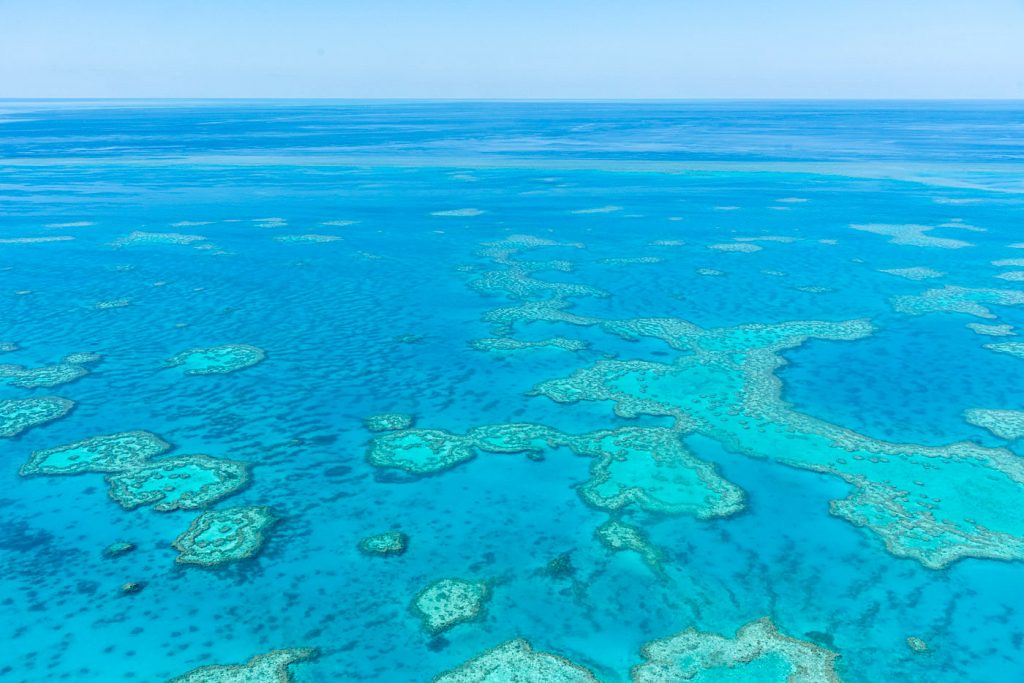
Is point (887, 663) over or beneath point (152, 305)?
beneath

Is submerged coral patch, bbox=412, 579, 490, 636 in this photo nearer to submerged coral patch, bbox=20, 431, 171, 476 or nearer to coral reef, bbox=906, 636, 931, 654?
coral reef, bbox=906, 636, 931, 654

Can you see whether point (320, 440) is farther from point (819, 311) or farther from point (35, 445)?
point (819, 311)

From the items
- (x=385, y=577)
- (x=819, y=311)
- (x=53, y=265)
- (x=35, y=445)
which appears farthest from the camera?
(x=53, y=265)

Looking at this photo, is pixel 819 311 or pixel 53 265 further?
pixel 53 265

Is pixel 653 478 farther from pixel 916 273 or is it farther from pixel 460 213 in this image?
pixel 460 213

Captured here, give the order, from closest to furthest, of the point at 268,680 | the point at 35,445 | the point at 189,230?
the point at 268,680, the point at 35,445, the point at 189,230

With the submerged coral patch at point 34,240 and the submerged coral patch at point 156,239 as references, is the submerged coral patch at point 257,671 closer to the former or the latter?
the submerged coral patch at point 156,239

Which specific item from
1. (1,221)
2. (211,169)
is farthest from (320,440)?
(211,169)
